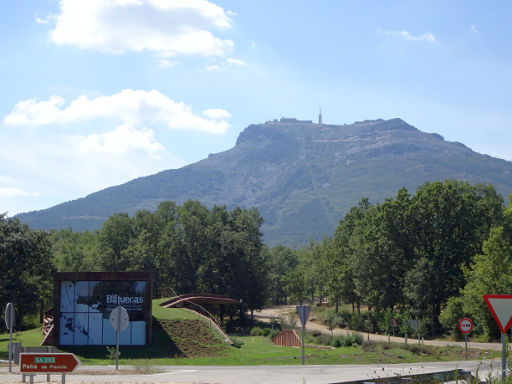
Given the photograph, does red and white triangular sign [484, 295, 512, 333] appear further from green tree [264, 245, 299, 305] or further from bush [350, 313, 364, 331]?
green tree [264, 245, 299, 305]

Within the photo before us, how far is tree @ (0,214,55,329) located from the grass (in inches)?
105

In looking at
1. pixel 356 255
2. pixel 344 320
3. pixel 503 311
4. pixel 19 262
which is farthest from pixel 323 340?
pixel 503 311

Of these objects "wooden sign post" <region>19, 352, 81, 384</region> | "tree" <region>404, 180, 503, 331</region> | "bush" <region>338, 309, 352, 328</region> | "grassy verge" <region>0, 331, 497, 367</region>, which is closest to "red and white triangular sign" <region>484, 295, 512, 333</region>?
"wooden sign post" <region>19, 352, 81, 384</region>

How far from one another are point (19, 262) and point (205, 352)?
14.0 metres

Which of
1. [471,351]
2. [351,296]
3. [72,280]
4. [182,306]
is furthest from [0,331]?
[471,351]

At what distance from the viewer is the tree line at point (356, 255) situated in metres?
41.9

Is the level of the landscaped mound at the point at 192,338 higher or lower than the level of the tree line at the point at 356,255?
lower

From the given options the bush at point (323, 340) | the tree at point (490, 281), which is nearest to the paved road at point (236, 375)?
the bush at point (323, 340)

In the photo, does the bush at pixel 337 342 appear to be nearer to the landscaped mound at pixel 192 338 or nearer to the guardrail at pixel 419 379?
the landscaped mound at pixel 192 338

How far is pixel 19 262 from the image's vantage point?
3906 centimetres

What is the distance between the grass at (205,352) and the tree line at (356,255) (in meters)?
7.16

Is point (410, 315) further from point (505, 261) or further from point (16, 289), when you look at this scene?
point (16, 289)

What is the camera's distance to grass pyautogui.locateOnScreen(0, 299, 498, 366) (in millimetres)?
27219

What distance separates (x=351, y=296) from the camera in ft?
220
